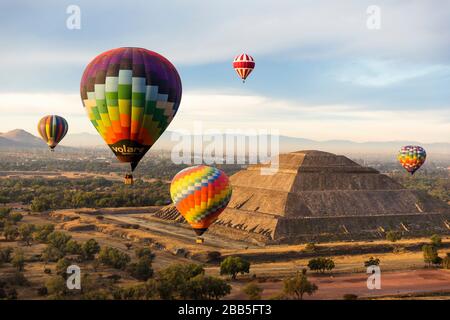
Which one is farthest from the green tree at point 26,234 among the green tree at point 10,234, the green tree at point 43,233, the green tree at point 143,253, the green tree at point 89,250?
the green tree at point 143,253

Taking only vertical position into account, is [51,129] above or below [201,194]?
above

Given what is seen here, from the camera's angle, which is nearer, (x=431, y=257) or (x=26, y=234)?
(x=431, y=257)

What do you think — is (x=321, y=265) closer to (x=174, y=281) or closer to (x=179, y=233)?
(x=174, y=281)

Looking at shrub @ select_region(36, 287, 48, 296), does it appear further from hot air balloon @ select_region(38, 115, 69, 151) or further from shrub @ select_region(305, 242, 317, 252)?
hot air balloon @ select_region(38, 115, 69, 151)

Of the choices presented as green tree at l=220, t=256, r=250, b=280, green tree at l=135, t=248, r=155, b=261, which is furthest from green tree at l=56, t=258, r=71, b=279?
green tree at l=220, t=256, r=250, b=280

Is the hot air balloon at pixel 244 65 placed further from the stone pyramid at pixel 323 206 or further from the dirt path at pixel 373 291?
the dirt path at pixel 373 291

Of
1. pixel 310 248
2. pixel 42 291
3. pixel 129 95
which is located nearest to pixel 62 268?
pixel 42 291

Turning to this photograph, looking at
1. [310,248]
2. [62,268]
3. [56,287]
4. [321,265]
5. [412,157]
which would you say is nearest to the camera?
[56,287]

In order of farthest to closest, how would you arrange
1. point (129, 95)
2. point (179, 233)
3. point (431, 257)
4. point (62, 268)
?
point (179, 233) → point (431, 257) → point (62, 268) → point (129, 95)
